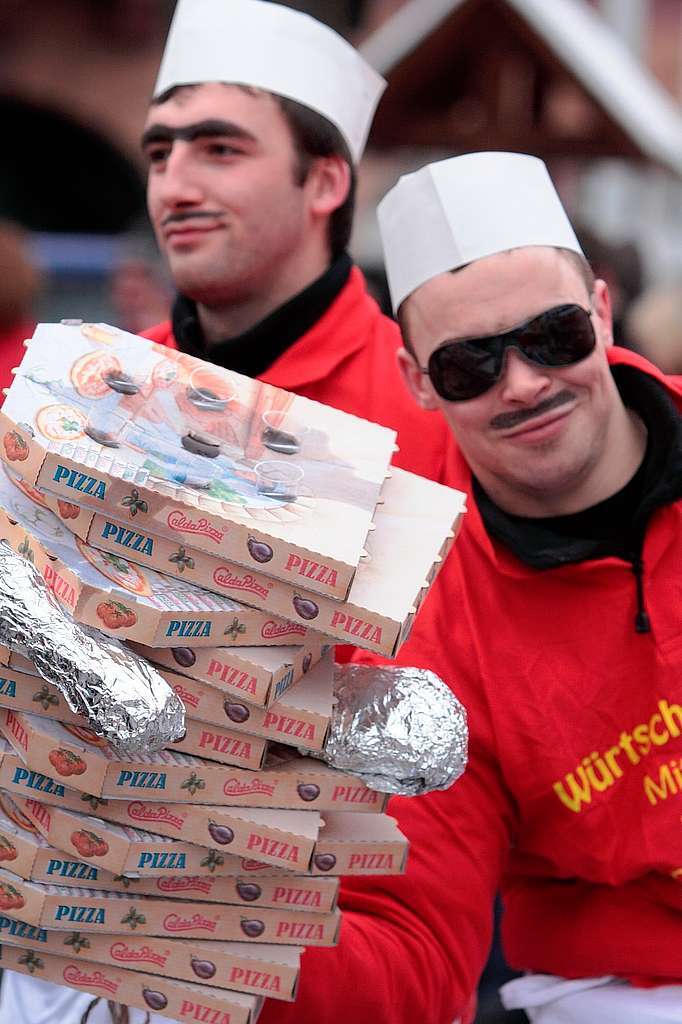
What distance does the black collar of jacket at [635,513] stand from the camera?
2754 mm

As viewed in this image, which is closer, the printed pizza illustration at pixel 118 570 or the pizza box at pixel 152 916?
the printed pizza illustration at pixel 118 570

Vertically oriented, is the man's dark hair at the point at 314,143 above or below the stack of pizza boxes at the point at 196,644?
above

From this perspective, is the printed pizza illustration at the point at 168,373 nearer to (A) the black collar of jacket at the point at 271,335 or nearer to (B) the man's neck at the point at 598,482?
(B) the man's neck at the point at 598,482

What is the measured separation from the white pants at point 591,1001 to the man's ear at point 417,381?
106 cm

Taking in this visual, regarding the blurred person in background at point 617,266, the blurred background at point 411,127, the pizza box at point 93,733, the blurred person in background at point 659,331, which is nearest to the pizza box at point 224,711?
the pizza box at point 93,733

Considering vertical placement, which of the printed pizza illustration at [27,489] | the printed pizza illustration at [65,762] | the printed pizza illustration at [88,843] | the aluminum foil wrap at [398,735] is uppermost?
the printed pizza illustration at [27,489]

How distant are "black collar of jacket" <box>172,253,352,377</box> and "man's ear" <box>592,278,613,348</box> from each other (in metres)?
0.92

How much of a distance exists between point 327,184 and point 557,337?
4.58ft

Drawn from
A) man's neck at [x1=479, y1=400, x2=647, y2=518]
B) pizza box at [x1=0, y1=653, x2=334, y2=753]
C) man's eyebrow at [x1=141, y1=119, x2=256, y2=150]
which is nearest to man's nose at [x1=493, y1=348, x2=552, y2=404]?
man's neck at [x1=479, y1=400, x2=647, y2=518]

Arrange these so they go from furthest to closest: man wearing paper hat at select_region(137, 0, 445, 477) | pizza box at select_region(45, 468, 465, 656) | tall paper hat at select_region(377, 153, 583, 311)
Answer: man wearing paper hat at select_region(137, 0, 445, 477), tall paper hat at select_region(377, 153, 583, 311), pizza box at select_region(45, 468, 465, 656)

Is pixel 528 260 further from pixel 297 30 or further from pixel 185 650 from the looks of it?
pixel 297 30

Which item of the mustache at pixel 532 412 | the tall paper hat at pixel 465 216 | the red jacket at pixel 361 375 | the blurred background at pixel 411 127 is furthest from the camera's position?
the blurred background at pixel 411 127

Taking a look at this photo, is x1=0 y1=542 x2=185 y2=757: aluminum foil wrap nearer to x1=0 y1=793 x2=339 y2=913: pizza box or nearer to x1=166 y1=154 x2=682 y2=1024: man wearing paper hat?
x1=0 y1=793 x2=339 y2=913: pizza box

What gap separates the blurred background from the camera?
727 centimetres
